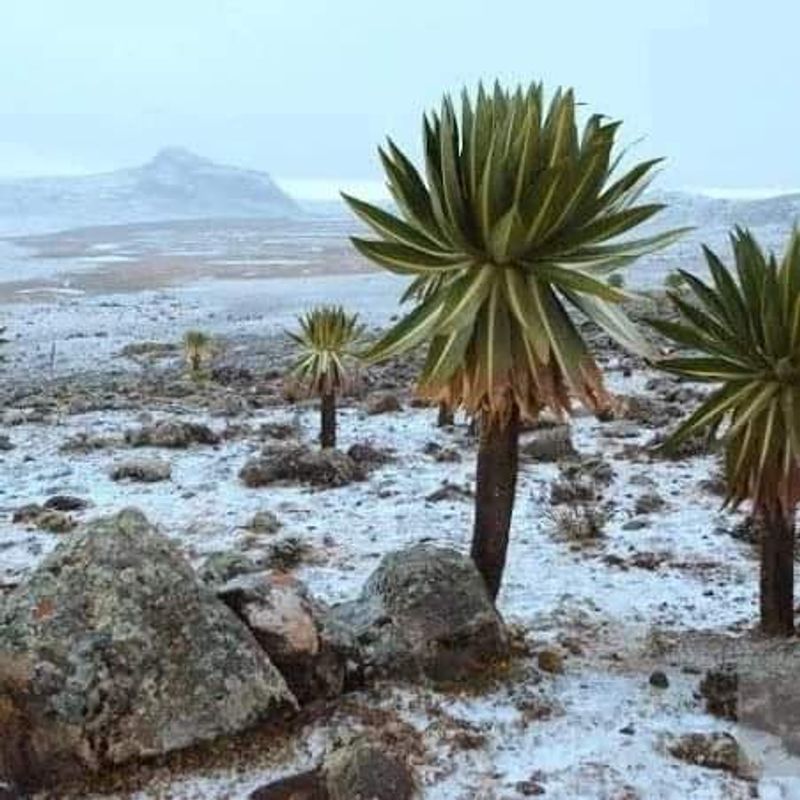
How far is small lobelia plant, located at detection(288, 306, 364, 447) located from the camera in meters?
14.8

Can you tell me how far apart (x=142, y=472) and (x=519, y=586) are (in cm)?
607

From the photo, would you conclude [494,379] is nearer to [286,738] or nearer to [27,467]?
[286,738]

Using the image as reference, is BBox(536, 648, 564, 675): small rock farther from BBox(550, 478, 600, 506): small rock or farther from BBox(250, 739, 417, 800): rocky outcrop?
BBox(550, 478, 600, 506): small rock

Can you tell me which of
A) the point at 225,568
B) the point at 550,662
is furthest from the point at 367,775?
the point at 225,568

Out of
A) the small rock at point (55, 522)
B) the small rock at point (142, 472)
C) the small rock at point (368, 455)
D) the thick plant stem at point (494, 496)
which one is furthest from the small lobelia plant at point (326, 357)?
the thick plant stem at point (494, 496)

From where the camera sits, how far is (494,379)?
21.8 ft

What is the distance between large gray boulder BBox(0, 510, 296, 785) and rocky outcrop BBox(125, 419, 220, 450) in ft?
30.3

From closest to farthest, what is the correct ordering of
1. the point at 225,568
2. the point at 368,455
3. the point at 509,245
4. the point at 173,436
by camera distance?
1. the point at 509,245
2. the point at 225,568
3. the point at 368,455
4. the point at 173,436

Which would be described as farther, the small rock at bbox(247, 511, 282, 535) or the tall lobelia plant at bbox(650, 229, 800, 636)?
the small rock at bbox(247, 511, 282, 535)

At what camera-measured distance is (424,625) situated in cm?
662

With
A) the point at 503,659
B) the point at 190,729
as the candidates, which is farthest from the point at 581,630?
the point at 190,729

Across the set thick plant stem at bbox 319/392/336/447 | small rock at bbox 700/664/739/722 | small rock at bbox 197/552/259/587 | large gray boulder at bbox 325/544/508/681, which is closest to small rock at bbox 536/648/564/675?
large gray boulder at bbox 325/544/508/681

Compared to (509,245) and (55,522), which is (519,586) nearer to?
(509,245)

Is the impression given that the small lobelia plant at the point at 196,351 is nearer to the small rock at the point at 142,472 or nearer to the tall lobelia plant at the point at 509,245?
the small rock at the point at 142,472
